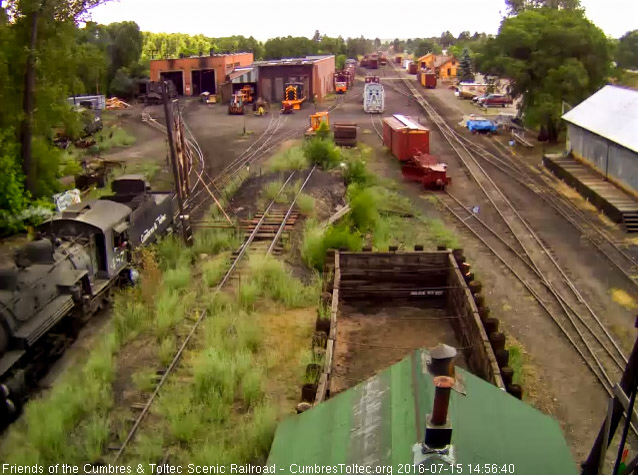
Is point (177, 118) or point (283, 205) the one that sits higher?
point (177, 118)

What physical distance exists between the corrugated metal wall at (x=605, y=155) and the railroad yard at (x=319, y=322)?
4.76 ft

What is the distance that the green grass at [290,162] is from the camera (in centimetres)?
2608

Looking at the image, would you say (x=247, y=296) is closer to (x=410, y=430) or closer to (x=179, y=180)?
(x=179, y=180)

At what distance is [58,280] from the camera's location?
38.2ft

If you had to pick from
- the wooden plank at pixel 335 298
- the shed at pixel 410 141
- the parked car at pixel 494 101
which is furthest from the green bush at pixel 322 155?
the parked car at pixel 494 101

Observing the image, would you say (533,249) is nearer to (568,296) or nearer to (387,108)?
(568,296)

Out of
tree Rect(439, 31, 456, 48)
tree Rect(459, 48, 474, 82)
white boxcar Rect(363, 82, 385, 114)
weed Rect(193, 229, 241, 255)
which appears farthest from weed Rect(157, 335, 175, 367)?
tree Rect(439, 31, 456, 48)

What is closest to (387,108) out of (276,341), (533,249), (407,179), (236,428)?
(407,179)

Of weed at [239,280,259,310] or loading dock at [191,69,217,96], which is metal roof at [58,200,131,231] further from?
loading dock at [191,69,217,96]

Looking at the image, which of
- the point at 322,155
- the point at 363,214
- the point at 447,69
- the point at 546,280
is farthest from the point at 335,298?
the point at 447,69

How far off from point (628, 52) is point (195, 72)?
45262 millimetres

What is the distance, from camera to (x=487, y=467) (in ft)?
11.9

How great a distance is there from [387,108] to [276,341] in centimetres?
4098

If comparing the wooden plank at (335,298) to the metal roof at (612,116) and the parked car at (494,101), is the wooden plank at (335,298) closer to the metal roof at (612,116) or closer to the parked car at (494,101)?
the metal roof at (612,116)
